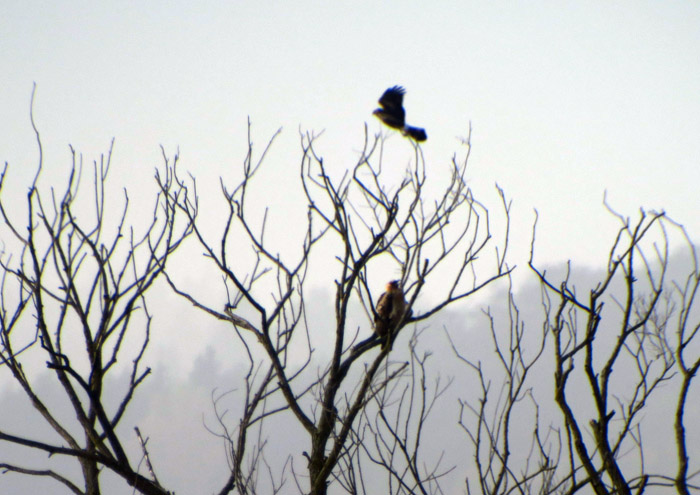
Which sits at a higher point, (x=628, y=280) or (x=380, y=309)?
(x=380, y=309)

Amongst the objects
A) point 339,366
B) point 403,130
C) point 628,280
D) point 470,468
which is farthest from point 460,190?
point 470,468

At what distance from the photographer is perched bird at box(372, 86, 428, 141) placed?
371 cm

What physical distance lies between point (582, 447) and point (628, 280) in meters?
0.53

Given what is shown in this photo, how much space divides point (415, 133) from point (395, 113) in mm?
→ 258

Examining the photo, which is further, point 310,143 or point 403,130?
point 403,130

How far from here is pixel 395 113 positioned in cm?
386

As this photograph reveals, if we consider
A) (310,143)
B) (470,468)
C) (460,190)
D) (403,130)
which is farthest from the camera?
(470,468)

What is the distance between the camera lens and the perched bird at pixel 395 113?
12.2 ft

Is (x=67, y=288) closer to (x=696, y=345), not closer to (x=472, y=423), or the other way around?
(x=472, y=423)

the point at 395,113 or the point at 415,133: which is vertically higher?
the point at 395,113

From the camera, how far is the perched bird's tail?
3688 mm

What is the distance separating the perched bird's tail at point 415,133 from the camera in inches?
145

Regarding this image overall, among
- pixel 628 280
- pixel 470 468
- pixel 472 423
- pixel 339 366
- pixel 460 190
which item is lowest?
pixel 628 280

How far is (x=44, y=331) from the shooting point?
2.46m
